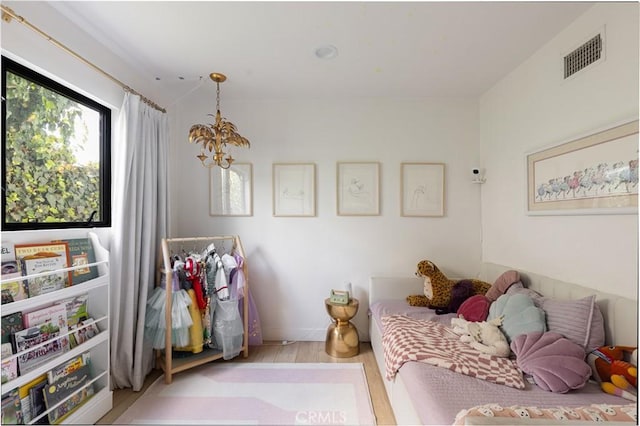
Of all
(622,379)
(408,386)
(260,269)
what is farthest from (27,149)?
(622,379)

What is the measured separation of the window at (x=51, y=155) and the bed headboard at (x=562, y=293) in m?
2.36

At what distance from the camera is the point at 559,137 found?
5.92ft

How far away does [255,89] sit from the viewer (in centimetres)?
252

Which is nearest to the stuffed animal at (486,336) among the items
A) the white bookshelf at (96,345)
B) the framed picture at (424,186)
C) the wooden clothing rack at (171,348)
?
the framed picture at (424,186)

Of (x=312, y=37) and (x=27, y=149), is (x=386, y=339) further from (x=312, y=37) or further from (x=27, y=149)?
(x=27, y=149)

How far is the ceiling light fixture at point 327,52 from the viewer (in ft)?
6.16

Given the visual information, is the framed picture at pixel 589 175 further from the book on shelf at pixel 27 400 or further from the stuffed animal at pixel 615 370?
the book on shelf at pixel 27 400

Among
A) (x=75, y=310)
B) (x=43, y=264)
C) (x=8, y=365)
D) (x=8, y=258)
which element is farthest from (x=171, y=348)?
(x=8, y=258)

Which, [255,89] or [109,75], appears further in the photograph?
[255,89]

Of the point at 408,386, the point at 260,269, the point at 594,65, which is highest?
the point at 594,65

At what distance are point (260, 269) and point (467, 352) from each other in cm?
189

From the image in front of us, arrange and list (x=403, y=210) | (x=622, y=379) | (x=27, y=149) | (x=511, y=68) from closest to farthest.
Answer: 1. (x=622, y=379)
2. (x=27, y=149)
3. (x=511, y=68)
4. (x=403, y=210)

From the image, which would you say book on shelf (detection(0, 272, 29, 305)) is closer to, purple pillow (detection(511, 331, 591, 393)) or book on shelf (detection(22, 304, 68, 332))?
book on shelf (detection(22, 304, 68, 332))

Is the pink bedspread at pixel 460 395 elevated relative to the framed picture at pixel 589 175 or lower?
lower
